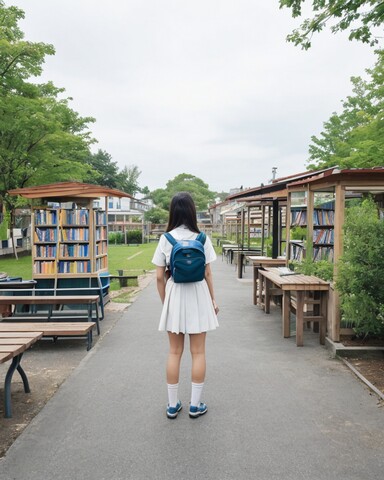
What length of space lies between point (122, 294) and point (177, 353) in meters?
7.30

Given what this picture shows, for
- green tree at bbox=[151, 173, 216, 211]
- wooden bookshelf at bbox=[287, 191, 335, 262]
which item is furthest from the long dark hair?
green tree at bbox=[151, 173, 216, 211]

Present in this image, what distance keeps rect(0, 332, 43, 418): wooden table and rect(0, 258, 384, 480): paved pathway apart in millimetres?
321

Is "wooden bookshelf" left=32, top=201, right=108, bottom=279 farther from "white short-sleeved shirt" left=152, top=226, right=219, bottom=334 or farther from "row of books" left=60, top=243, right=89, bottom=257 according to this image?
"white short-sleeved shirt" left=152, top=226, right=219, bottom=334

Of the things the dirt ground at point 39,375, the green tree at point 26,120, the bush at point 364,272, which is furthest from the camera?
the green tree at point 26,120

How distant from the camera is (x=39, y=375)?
4.74m

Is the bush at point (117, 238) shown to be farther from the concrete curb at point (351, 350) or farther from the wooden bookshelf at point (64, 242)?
the concrete curb at point (351, 350)

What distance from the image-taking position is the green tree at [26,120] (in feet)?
55.4

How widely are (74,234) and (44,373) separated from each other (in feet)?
14.2

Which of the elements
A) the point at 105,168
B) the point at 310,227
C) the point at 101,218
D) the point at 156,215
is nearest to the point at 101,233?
the point at 101,218

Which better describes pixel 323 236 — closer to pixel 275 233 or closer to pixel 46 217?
pixel 275 233

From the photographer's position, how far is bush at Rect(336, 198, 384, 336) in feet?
Answer: 16.3

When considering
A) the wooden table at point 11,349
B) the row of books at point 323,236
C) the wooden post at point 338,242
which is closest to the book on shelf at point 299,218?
the row of books at point 323,236

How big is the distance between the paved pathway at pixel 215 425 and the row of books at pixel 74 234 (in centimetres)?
362

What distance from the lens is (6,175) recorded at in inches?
761
